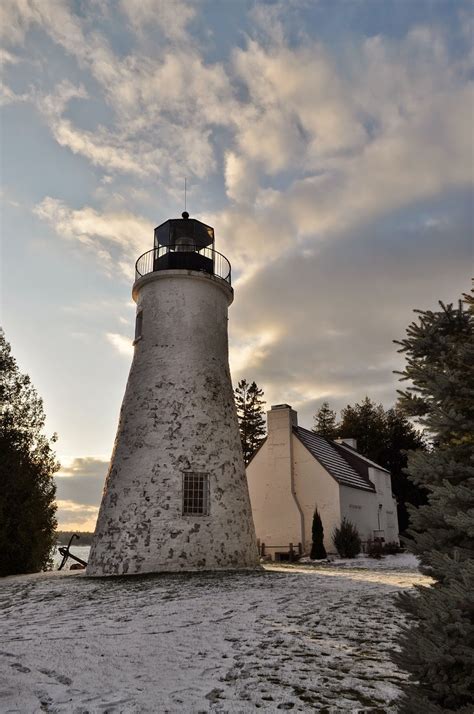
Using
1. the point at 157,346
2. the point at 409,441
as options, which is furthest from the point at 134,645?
the point at 409,441

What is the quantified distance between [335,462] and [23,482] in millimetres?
18301

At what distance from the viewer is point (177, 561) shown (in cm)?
1650

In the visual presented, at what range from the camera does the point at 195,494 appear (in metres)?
17.5

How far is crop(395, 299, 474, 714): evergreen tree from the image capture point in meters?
3.53

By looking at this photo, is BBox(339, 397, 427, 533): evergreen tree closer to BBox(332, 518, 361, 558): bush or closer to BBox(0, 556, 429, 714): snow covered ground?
BBox(332, 518, 361, 558): bush

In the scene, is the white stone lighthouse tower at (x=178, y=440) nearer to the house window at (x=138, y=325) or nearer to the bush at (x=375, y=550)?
the house window at (x=138, y=325)

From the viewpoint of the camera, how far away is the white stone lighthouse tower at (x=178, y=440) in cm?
1686

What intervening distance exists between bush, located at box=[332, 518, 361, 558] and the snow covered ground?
15.4 m

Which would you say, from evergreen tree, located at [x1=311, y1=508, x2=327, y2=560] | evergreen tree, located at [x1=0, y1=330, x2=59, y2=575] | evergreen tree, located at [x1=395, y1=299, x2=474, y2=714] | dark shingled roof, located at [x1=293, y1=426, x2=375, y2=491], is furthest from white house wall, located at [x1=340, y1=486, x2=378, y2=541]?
evergreen tree, located at [x1=395, y1=299, x2=474, y2=714]

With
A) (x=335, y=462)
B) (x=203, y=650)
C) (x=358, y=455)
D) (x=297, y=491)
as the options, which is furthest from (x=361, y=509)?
(x=203, y=650)

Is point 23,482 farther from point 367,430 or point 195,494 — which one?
point 367,430

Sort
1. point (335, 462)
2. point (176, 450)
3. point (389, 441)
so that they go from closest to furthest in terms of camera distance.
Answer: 1. point (176, 450)
2. point (335, 462)
3. point (389, 441)

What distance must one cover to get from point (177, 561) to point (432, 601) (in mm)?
13935

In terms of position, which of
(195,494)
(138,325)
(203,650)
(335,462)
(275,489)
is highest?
(138,325)
